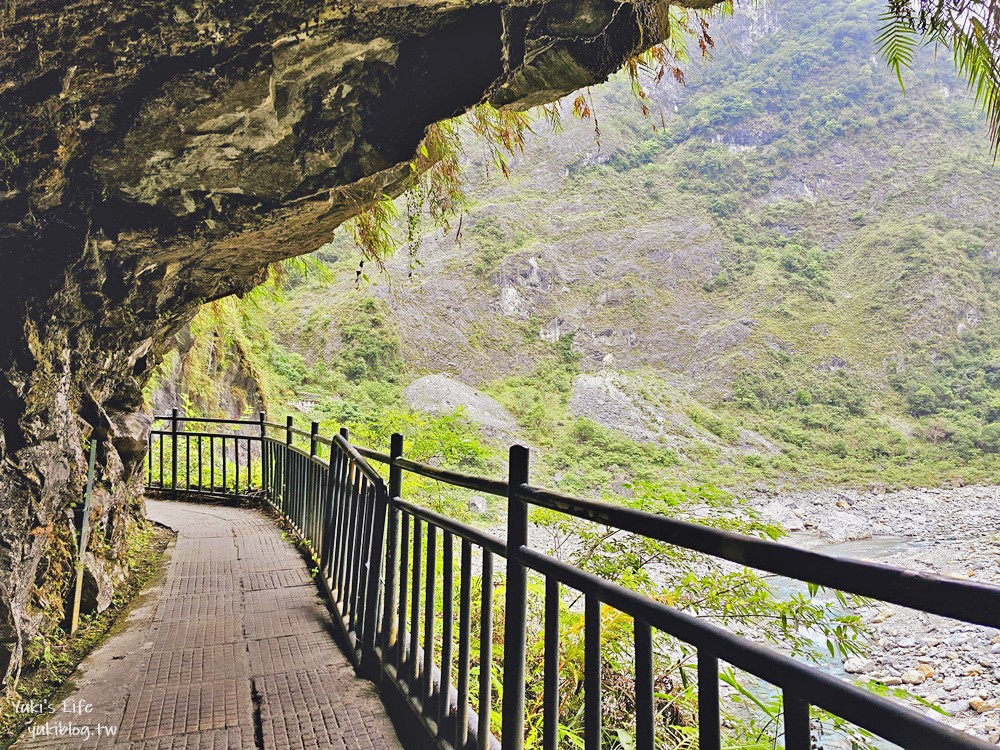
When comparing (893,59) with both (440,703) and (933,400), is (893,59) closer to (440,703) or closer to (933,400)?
(440,703)

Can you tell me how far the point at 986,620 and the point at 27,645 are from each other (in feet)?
11.8

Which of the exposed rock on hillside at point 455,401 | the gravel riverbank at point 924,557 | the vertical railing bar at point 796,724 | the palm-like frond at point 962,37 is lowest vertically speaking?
the gravel riverbank at point 924,557

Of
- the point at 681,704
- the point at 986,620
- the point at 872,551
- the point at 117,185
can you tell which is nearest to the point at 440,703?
the point at 986,620

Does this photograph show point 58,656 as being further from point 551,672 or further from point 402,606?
point 551,672

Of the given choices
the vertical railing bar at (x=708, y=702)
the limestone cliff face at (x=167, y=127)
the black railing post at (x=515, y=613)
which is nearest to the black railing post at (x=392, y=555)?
the black railing post at (x=515, y=613)

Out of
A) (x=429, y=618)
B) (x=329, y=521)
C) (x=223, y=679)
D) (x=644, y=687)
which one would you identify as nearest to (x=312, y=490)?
(x=329, y=521)

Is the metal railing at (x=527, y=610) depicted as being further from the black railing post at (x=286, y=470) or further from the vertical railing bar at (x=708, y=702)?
the black railing post at (x=286, y=470)

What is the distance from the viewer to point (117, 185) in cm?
300

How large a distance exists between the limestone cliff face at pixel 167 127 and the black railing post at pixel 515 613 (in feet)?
6.82

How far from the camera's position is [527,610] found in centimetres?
224

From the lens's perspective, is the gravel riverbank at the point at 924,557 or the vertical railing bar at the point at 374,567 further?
the gravel riverbank at the point at 924,557

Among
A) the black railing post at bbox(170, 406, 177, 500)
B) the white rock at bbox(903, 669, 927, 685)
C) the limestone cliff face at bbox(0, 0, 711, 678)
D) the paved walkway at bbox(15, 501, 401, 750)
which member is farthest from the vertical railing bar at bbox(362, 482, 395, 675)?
the white rock at bbox(903, 669, 927, 685)

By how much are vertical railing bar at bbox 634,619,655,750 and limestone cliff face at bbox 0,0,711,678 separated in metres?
2.55

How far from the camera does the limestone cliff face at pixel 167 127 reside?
2.53m
